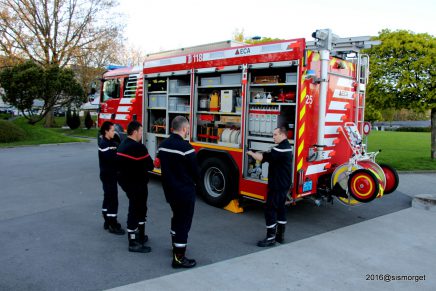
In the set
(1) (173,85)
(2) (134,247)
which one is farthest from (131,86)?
(2) (134,247)

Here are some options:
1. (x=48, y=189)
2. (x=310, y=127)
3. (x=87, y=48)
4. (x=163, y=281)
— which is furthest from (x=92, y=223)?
(x=87, y=48)

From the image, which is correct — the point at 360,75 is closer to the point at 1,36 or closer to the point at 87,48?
the point at 87,48

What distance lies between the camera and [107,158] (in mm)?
5562

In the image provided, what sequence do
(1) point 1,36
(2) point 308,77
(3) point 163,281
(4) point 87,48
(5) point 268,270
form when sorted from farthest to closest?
1. (4) point 87,48
2. (1) point 1,36
3. (2) point 308,77
4. (5) point 268,270
5. (3) point 163,281

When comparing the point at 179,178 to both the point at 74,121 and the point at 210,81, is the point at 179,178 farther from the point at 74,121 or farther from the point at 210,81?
the point at 74,121

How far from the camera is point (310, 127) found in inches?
239

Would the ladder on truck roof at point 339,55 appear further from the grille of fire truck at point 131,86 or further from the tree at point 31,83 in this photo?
the tree at point 31,83

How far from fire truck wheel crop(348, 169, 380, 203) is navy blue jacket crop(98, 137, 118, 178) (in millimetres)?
3660

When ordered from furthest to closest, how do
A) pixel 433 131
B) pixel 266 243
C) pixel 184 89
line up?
pixel 433 131 < pixel 184 89 < pixel 266 243

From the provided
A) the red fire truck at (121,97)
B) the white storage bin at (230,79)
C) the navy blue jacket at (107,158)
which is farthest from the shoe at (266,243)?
the red fire truck at (121,97)

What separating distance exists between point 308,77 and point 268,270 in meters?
3.01

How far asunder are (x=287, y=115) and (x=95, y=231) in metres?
3.66

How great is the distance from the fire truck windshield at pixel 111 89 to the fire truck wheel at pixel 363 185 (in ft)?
21.9

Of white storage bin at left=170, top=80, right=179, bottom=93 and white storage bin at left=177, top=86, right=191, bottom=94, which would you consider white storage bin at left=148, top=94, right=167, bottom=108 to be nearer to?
white storage bin at left=170, top=80, right=179, bottom=93
